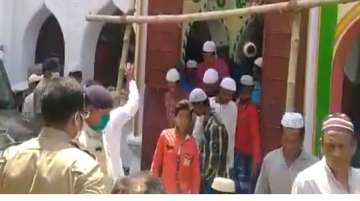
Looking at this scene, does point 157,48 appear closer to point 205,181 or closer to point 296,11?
point 205,181

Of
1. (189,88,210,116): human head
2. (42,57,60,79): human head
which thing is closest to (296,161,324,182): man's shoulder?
(189,88,210,116): human head

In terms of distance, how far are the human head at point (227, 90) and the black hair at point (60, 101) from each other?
3178 millimetres

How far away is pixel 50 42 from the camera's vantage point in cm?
786

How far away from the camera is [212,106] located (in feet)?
19.8

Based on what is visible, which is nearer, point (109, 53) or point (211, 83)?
point (211, 83)

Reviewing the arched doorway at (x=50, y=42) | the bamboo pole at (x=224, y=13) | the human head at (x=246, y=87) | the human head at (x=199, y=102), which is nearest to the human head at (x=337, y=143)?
the bamboo pole at (x=224, y=13)

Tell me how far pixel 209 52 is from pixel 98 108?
3.11 metres

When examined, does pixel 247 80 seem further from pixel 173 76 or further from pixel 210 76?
pixel 173 76

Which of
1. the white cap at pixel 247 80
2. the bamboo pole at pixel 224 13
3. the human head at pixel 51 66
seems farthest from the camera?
the white cap at pixel 247 80

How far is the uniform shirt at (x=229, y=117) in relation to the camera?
6113 millimetres

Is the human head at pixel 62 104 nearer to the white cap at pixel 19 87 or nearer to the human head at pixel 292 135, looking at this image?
the human head at pixel 292 135

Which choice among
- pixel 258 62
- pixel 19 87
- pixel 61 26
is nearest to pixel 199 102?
pixel 258 62

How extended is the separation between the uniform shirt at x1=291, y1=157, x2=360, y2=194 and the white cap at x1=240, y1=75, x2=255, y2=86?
123 inches

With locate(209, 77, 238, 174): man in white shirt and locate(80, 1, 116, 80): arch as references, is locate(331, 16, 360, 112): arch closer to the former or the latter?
locate(209, 77, 238, 174): man in white shirt
